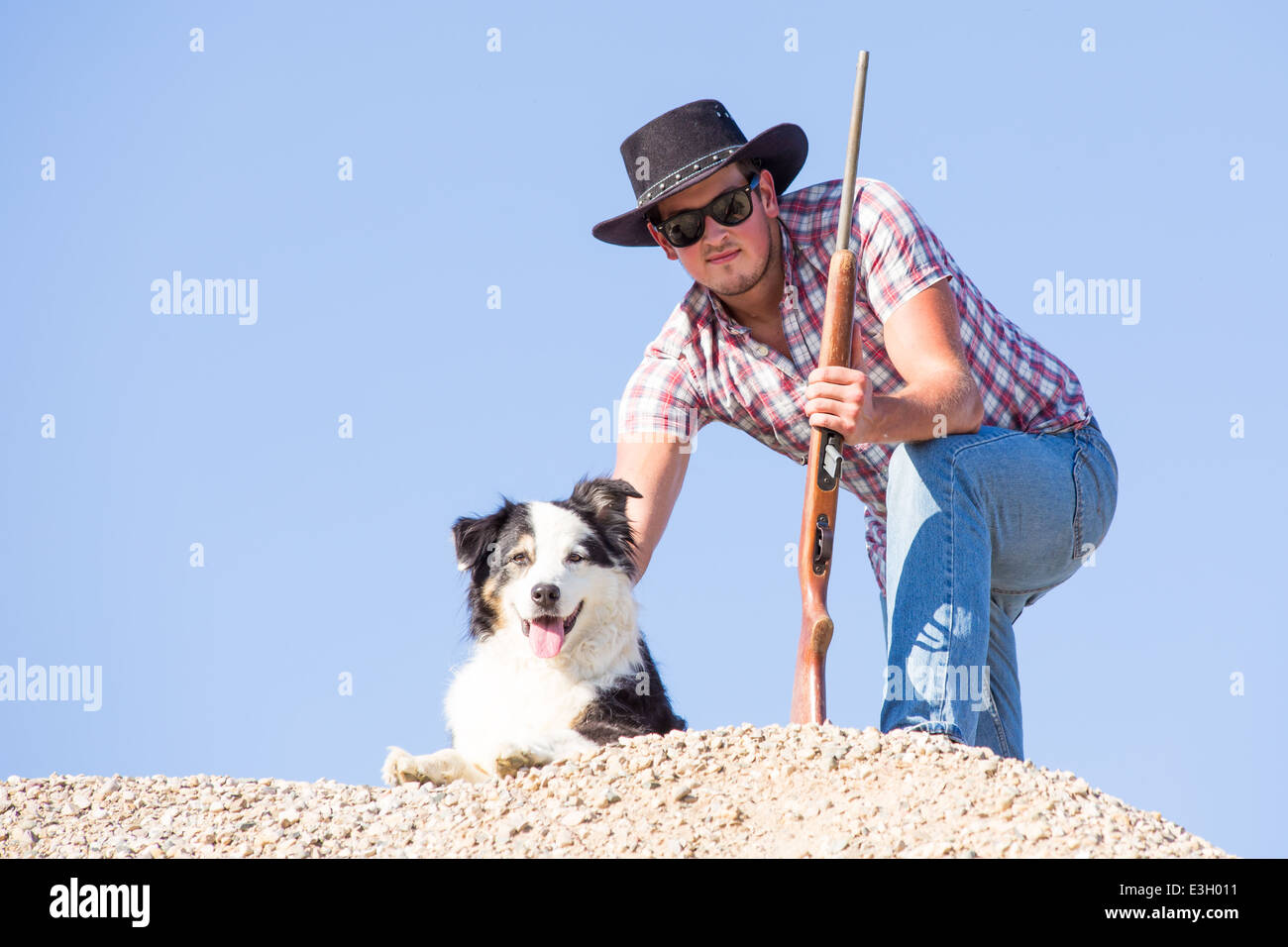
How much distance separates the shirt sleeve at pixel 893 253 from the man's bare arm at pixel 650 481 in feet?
3.78

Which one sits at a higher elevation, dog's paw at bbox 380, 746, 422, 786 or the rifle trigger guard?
the rifle trigger guard

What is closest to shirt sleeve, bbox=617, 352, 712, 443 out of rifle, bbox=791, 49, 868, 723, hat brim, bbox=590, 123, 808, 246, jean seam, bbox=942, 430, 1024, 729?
hat brim, bbox=590, 123, 808, 246

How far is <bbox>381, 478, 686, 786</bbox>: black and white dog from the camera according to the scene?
521 cm

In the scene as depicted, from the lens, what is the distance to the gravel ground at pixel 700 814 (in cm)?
329

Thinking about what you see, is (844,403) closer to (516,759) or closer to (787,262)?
(787,262)

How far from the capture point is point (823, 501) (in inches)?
176

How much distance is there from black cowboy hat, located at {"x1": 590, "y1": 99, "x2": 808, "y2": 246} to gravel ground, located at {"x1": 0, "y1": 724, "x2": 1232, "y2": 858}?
2.27m

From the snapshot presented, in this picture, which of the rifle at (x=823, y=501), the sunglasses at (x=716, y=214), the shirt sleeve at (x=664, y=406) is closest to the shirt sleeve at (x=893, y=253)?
the rifle at (x=823, y=501)

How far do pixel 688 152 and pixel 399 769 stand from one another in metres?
2.71

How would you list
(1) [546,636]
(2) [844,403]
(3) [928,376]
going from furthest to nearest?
(1) [546,636], (3) [928,376], (2) [844,403]

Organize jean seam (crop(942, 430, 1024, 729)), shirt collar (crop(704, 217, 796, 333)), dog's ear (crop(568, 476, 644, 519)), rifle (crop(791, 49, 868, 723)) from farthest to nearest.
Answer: dog's ear (crop(568, 476, 644, 519)), shirt collar (crop(704, 217, 796, 333)), rifle (crop(791, 49, 868, 723)), jean seam (crop(942, 430, 1024, 729))

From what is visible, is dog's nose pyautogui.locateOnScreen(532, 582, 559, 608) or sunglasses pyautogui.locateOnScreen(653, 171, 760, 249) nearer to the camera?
sunglasses pyautogui.locateOnScreen(653, 171, 760, 249)

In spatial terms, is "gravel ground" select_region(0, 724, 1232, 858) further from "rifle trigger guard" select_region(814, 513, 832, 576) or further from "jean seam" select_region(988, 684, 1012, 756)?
"jean seam" select_region(988, 684, 1012, 756)

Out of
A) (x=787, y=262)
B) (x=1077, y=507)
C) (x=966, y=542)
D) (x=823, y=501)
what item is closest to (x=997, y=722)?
(x=1077, y=507)
